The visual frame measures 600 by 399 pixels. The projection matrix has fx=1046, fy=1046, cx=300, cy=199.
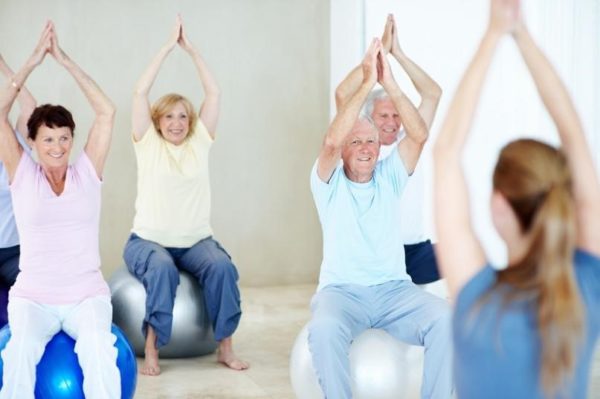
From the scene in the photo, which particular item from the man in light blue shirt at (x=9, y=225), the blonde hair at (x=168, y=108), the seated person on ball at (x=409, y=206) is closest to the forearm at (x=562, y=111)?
the seated person on ball at (x=409, y=206)

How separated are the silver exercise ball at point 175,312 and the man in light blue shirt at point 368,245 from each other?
113 cm

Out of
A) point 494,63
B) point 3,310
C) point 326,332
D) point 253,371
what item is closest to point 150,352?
point 253,371

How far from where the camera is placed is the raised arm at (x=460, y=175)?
72.3 inches

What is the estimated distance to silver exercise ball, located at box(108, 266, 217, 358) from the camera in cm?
480

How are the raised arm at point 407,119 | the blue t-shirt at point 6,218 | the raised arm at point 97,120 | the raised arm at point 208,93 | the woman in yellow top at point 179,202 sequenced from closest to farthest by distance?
the raised arm at point 407,119, the raised arm at point 97,120, the blue t-shirt at point 6,218, the woman in yellow top at point 179,202, the raised arm at point 208,93

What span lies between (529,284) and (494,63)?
445 centimetres

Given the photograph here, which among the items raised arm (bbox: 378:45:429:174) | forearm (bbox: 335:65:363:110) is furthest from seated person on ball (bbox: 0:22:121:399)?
raised arm (bbox: 378:45:429:174)

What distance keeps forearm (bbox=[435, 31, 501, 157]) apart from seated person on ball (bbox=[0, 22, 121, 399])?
1981 mm

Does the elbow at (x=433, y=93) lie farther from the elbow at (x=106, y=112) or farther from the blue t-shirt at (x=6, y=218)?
the blue t-shirt at (x=6, y=218)

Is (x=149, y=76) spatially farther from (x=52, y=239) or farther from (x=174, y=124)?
(x=52, y=239)

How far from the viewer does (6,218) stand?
4531mm

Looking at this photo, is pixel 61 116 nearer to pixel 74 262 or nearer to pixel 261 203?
pixel 74 262

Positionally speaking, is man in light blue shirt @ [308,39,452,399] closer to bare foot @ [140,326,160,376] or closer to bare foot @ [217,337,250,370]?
bare foot @ [217,337,250,370]

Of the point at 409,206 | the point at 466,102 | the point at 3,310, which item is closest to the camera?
the point at 466,102
